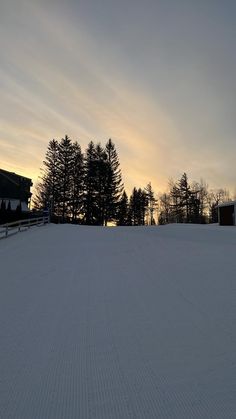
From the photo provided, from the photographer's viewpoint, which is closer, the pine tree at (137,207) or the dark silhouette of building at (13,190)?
the dark silhouette of building at (13,190)

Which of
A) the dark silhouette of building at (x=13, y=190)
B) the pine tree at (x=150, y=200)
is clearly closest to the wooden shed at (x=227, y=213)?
the dark silhouette of building at (x=13, y=190)

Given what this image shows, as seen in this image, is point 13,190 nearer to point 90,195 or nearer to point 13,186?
point 13,186

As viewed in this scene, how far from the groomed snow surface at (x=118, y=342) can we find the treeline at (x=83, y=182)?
4677cm

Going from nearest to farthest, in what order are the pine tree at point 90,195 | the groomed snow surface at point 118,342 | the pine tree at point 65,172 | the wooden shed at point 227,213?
1. the groomed snow surface at point 118,342
2. the wooden shed at point 227,213
3. the pine tree at point 90,195
4. the pine tree at point 65,172

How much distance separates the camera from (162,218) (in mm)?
102688

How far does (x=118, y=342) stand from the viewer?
575 cm

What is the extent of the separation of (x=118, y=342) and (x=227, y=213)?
3370 centimetres

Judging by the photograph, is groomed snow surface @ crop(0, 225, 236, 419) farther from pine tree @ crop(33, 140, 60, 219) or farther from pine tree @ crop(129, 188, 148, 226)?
pine tree @ crop(129, 188, 148, 226)

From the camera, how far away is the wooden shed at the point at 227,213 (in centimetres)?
3619

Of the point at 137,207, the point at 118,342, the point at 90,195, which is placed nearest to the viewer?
the point at 118,342

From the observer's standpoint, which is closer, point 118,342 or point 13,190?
point 118,342

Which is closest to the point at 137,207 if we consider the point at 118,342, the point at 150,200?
the point at 150,200

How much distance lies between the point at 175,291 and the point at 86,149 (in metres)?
55.6

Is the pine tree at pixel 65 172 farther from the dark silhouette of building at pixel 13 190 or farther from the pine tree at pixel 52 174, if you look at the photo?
the dark silhouette of building at pixel 13 190
